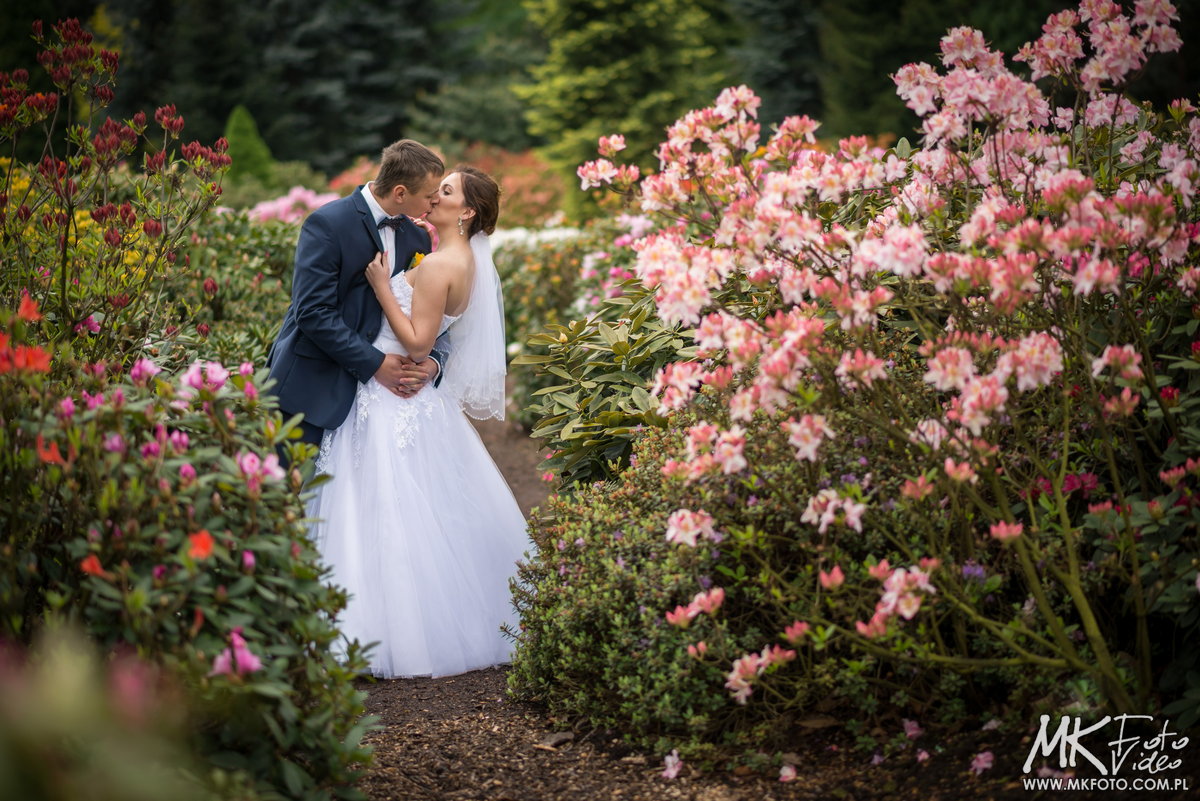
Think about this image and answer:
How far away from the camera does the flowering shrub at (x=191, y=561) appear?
6.73 feet

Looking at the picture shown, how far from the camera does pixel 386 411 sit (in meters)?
4.04

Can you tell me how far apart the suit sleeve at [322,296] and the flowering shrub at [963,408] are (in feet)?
4.51

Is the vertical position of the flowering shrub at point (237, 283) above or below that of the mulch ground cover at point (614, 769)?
above

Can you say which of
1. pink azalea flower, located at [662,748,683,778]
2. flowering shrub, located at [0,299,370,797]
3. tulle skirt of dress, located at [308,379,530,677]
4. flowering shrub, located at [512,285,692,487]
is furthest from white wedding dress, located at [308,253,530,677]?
flowering shrub, located at [0,299,370,797]

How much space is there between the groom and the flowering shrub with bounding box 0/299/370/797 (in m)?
1.46

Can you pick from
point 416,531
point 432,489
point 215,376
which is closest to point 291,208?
point 432,489

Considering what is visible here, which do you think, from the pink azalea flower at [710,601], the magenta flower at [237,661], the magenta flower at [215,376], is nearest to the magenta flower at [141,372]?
the magenta flower at [215,376]

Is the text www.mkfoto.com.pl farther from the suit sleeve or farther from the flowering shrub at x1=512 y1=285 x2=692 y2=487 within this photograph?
the suit sleeve

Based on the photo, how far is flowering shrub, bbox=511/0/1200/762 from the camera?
2.33 meters

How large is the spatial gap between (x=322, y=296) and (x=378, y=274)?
0.25 m

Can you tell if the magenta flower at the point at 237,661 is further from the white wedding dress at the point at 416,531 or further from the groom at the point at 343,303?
the groom at the point at 343,303

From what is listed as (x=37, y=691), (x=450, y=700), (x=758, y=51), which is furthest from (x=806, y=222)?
(x=758, y=51)

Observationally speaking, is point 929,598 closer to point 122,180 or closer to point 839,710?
point 839,710

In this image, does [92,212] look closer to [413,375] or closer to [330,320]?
[330,320]
